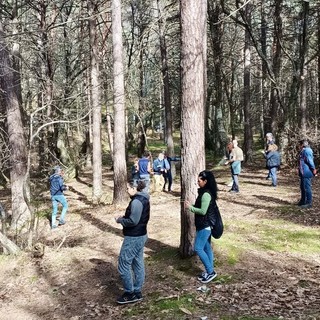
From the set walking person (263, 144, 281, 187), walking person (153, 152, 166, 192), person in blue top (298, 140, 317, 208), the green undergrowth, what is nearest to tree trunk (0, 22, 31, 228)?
walking person (153, 152, 166, 192)

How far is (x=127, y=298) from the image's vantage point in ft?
20.0

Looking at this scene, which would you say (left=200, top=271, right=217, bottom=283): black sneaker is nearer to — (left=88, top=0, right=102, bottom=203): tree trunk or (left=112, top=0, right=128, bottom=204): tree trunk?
(left=112, top=0, right=128, bottom=204): tree trunk

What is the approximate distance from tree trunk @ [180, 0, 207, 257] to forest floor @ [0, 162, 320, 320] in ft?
4.98

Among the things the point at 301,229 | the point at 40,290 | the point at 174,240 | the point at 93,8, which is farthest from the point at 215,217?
the point at 93,8

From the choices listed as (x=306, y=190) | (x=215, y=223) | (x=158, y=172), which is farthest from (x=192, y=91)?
(x=158, y=172)

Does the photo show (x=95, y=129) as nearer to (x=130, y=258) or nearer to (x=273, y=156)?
(x=273, y=156)

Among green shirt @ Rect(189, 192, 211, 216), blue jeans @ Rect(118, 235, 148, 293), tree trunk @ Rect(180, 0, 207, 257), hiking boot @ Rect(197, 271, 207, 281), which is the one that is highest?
tree trunk @ Rect(180, 0, 207, 257)

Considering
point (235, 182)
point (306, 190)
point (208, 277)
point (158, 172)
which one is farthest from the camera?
point (158, 172)

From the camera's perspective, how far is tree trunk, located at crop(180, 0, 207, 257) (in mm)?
6781

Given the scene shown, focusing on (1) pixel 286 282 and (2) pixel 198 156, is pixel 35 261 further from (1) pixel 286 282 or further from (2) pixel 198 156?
(1) pixel 286 282

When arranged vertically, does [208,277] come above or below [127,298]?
above

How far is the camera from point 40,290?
7.17 m

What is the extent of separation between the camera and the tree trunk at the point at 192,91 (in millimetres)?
6781

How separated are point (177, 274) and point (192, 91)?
10.1 feet
